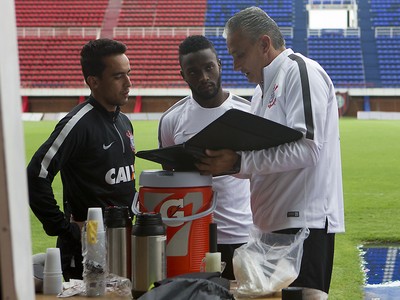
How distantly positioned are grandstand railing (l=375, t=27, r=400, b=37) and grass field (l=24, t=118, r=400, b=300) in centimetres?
1320

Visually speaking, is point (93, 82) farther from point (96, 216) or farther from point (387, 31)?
point (387, 31)

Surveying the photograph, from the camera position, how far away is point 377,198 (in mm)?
10930

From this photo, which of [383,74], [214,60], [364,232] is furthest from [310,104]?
[383,74]

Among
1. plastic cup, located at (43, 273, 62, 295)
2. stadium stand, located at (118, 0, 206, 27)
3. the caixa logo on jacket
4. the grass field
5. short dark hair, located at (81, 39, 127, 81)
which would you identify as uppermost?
stadium stand, located at (118, 0, 206, 27)

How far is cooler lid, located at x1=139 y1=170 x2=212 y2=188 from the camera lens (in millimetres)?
1771

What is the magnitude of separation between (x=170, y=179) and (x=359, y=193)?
32.9 feet

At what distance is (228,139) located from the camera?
1915mm

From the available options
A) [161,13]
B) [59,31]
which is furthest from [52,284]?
[161,13]

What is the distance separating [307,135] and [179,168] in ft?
1.25

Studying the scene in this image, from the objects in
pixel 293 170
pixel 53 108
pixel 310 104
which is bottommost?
pixel 53 108

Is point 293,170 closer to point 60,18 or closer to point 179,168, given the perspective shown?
point 179,168

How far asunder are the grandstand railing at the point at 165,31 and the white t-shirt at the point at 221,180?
105 ft

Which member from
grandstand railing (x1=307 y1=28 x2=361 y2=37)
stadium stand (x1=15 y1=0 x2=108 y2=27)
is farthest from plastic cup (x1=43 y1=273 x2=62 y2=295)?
stadium stand (x1=15 y1=0 x2=108 y2=27)

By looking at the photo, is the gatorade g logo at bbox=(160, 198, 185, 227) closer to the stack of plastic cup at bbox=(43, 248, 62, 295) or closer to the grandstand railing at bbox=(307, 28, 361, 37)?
the stack of plastic cup at bbox=(43, 248, 62, 295)
